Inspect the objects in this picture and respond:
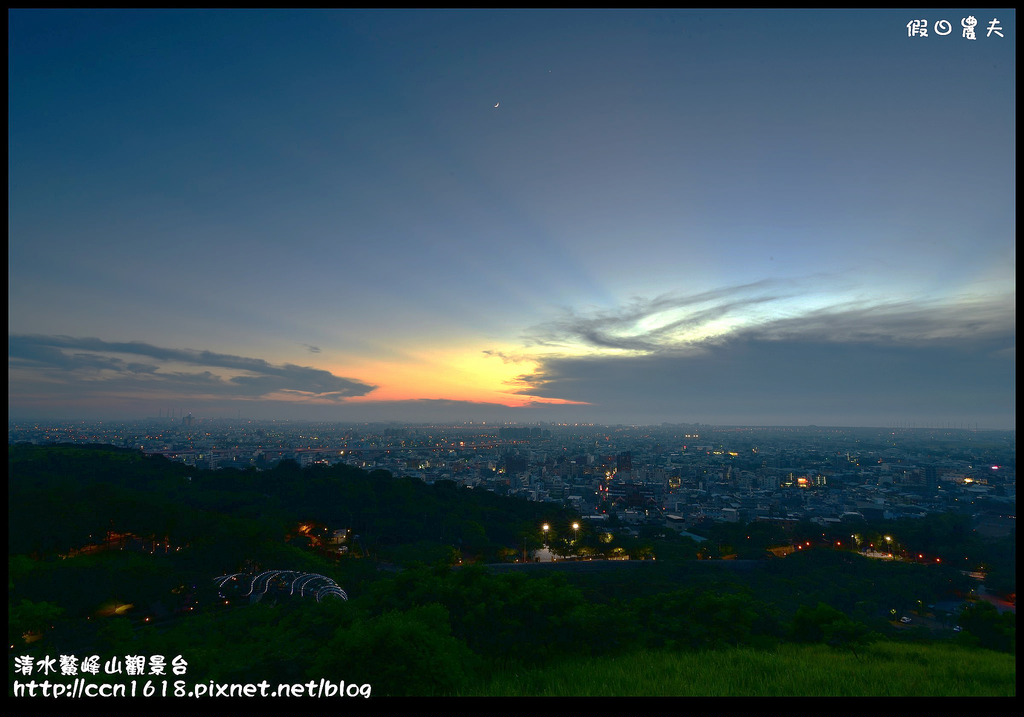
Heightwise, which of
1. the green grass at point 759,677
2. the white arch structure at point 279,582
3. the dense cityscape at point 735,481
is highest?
the green grass at point 759,677

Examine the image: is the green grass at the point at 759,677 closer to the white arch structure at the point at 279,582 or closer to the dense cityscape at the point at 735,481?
the white arch structure at the point at 279,582

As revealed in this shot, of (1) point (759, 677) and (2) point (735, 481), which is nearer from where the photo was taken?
(1) point (759, 677)

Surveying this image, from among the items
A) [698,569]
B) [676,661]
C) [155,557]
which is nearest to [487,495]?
[698,569]

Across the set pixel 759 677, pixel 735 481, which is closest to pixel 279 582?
pixel 759 677

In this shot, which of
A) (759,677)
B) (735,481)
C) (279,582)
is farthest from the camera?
(735,481)

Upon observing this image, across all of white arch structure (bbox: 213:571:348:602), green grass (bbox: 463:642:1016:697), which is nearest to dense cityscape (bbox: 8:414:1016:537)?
white arch structure (bbox: 213:571:348:602)

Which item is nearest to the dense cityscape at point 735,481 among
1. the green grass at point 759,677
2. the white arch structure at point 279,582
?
the white arch structure at point 279,582

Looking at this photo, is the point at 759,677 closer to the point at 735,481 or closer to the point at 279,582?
the point at 279,582
